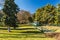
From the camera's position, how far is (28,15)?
108m

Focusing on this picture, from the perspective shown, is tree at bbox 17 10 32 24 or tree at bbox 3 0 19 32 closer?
tree at bbox 3 0 19 32

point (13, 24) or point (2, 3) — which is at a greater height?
point (2, 3)

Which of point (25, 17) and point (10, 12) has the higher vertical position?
point (25, 17)

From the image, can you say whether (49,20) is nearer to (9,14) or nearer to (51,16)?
(51,16)

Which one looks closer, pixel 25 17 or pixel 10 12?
pixel 10 12

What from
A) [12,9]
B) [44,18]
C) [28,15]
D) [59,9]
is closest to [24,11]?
[28,15]

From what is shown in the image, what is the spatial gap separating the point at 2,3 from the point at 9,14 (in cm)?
301

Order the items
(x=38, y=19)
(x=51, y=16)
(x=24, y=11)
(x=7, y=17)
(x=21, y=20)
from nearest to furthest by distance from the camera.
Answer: (x=7, y=17) < (x=51, y=16) < (x=38, y=19) < (x=21, y=20) < (x=24, y=11)

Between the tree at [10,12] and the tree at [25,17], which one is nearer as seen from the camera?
the tree at [10,12]

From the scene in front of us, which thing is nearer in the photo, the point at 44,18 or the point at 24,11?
the point at 44,18

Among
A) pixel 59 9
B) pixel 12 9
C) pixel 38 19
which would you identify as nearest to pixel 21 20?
pixel 38 19

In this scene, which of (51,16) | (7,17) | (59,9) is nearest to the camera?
(7,17)

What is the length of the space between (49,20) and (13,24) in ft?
132

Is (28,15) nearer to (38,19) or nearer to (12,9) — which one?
(38,19)
